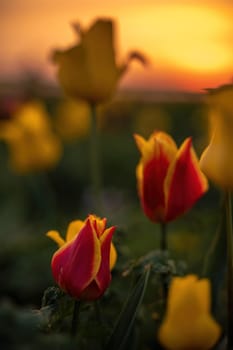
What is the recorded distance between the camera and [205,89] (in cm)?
→ 87

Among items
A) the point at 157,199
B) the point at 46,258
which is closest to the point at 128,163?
the point at 46,258

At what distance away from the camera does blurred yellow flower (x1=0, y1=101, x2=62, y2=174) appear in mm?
3121

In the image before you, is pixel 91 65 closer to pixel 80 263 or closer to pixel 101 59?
pixel 101 59

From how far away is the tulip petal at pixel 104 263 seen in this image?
0.99m

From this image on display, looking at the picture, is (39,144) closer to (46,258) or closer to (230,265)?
(46,258)

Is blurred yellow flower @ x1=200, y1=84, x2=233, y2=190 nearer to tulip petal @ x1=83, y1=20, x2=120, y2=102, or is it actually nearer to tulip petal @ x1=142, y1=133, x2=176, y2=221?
tulip petal @ x1=142, y1=133, x2=176, y2=221

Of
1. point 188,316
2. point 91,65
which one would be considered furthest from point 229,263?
point 91,65

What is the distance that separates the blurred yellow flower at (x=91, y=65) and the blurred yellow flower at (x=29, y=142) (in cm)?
128

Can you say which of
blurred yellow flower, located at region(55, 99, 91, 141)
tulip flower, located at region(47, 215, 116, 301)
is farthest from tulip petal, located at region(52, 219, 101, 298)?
blurred yellow flower, located at region(55, 99, 91, 141)

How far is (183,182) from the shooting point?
114 centimetres

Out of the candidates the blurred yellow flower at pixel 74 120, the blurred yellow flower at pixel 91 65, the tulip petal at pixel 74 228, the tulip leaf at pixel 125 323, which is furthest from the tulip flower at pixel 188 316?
the blurred yellow flower at pixel 74 120

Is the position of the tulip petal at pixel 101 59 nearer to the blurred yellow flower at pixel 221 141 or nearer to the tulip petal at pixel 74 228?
the tulip petal at pixel 74 228

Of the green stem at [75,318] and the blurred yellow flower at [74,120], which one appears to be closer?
the green stem at [75,318]

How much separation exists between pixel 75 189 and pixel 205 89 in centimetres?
333
